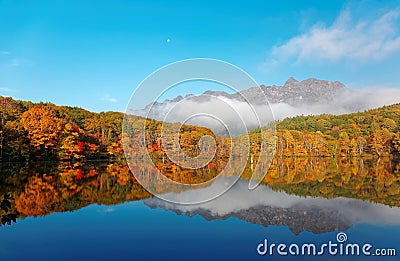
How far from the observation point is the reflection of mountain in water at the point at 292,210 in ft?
27.3

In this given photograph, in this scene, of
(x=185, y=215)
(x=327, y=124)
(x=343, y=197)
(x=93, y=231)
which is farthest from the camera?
(x=327, y=124)

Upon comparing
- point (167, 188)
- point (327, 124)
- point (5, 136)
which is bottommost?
point (167, 188)

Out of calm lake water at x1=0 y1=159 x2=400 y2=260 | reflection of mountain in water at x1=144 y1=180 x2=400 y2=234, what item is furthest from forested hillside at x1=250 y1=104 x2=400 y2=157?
calm lake water at x1=0 y1=159 x2=400 y2=260

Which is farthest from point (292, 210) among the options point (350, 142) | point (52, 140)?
point (350, 142)

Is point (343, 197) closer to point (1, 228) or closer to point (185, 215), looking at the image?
point (185, 215)

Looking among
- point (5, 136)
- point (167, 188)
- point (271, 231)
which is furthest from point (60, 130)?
point (271, 231)

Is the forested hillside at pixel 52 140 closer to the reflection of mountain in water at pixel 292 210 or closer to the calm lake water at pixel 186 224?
the calm lake water at pixel 186 224

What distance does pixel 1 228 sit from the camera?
300 inches

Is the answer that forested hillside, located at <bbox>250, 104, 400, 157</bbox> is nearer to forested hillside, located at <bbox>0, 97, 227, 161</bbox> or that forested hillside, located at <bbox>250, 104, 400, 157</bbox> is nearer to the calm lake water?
forested hillside, located at <bbox>0, 97, 227, 161</bbox>

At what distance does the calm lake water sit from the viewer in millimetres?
6188

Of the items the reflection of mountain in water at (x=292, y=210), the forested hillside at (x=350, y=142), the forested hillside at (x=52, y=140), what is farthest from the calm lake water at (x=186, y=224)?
the forested hillside at (x=350, y=142)

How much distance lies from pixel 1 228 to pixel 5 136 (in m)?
26.6

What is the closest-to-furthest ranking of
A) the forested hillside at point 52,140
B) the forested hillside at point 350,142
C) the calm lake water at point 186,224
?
the calm lake water at point 186,224 < the forested hillside at point 52,140 < the forested hillside at point 350,142

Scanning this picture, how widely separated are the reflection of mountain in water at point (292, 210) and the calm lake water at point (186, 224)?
3 centimetres
